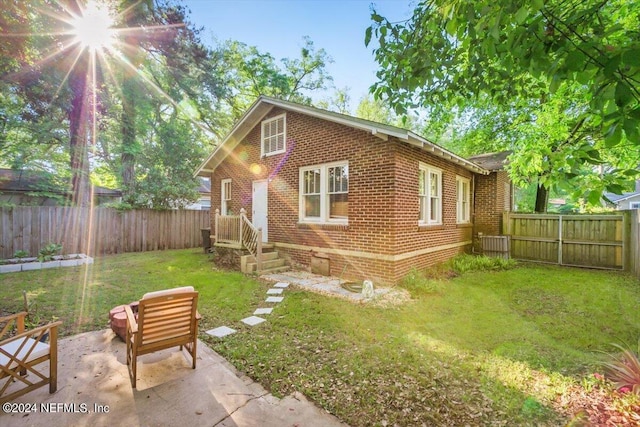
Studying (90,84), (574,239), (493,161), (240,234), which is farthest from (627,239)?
(90,84)

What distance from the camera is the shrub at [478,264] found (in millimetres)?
9180

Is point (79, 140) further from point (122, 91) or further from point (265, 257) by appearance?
point (265, 257)

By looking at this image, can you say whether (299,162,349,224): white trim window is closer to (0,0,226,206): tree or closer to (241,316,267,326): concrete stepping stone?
(241,316,267,326): concrete stepping stone

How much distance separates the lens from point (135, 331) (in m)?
3.09

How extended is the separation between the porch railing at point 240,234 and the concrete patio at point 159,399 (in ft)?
16.6

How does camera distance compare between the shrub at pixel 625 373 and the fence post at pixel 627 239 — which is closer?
the shrub at pixel 625 373

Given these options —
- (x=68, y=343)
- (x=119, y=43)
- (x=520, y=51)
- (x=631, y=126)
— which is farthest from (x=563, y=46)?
(x=119, y=43)

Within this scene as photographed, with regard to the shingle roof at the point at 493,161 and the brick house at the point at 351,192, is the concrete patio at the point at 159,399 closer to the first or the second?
the brick house at the point at 351,192

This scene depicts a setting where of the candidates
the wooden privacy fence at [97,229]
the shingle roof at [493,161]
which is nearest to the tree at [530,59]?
the shingle roof at [493,161]

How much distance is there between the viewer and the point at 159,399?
290 cm

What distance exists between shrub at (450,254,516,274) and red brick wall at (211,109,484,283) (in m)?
0.46

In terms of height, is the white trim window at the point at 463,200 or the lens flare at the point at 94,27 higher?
the lens flare at the point at 94,27

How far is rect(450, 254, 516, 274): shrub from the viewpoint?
30.1 feet

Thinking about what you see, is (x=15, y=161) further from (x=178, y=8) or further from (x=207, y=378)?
(x=207, y=378)
